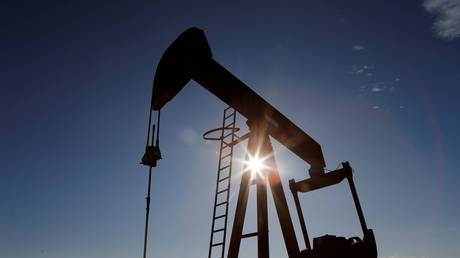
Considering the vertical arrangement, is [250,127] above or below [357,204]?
above

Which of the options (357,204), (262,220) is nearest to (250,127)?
(262,220)

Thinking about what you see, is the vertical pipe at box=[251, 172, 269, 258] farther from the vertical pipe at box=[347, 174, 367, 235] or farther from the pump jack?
the vertical pipe at box=[347, 174, 367, 235]

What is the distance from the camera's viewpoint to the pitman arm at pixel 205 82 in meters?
4.79

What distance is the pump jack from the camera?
15.8 feet

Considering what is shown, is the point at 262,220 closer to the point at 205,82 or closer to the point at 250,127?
the point at 250,127

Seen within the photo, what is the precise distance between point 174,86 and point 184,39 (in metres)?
0.76

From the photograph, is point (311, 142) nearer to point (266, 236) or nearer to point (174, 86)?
point (266, 236)

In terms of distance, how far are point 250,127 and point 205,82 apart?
48.7 inches

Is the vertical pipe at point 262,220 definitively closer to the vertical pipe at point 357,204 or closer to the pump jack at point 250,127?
the pump jack at point 250,127

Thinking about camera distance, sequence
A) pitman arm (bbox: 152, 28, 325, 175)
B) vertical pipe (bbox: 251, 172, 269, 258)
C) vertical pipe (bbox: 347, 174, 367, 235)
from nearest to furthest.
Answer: pitman arm (bbox: 152, 28, 325, 175) → vertical pipe (bbox: 251, 172, 269, 258) → vertical pipe (bbox: 347, 174, 367, 235)

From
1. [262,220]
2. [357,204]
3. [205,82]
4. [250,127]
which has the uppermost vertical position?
[205,82]

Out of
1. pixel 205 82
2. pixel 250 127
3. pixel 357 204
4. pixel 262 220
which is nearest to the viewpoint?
pixel 262 220

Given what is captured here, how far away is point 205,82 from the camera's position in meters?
5.23

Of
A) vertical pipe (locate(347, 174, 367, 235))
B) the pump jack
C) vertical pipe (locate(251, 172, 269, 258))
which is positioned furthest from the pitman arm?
vertical pipe (locate(347, 174, 367, 235))
